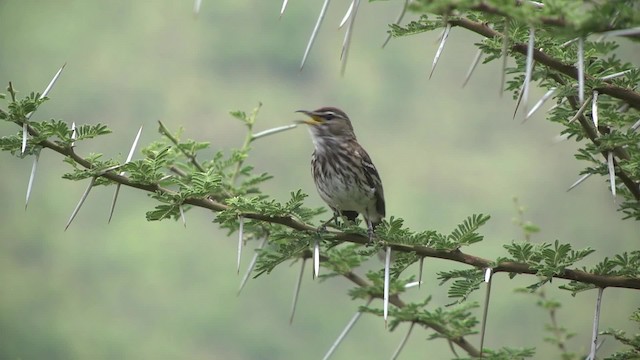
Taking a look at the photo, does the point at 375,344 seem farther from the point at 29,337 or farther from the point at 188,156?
the point at 188,156

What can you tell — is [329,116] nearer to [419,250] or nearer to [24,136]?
[419,250]

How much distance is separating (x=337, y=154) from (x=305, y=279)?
4.72m

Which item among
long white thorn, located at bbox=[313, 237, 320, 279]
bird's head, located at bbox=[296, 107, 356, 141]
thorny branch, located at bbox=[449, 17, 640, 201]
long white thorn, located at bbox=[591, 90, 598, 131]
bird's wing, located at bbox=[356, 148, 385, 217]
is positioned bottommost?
long white thorn, located at bbox=[313, 237, 320, 279]

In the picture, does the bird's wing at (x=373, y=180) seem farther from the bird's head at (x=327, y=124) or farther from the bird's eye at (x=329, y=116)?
the bird's eye at (x=329, y=116)

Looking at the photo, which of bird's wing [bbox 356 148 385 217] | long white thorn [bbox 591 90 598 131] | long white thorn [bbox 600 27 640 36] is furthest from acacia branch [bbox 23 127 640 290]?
bird's wing [bbox 356 148 385 217]

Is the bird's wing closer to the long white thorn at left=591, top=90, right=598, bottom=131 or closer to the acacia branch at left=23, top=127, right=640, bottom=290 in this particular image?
the acacia branch at left=23, top=127, right=640, bottom=290

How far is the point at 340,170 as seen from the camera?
5668 millimetres

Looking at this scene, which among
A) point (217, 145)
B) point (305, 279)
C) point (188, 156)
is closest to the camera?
point (188, 156)

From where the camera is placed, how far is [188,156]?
15.4 ft

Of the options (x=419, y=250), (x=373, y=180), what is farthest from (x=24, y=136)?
(x=373, y=180)

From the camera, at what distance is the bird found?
5645 millimetres

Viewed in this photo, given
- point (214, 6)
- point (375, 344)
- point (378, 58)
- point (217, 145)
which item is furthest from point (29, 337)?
point (378, 58)

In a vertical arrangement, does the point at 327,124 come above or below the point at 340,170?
above

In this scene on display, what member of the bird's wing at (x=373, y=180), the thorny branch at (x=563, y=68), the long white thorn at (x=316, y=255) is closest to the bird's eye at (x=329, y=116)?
the bird's wing at (x=373, y=180)
